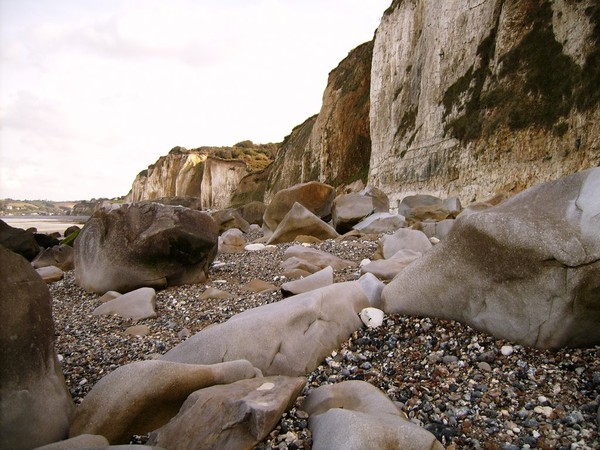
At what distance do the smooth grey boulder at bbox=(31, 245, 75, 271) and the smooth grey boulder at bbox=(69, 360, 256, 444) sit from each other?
9.10 m

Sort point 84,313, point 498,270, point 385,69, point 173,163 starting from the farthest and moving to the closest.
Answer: point 173,163, point 385,69, point 84,313, point 498,270

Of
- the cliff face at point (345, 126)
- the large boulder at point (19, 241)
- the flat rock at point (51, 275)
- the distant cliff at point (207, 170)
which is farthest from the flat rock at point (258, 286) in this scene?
the distant cliff at point (207, 170)

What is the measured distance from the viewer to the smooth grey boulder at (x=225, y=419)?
2.25 metres

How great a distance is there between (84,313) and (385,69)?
26.5 m

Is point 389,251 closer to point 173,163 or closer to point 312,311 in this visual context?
point 312,311

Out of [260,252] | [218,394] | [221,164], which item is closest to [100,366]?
[218,394]

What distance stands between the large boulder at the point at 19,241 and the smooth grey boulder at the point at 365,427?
504 inches

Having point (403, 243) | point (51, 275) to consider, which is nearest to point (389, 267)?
point (403, 243)

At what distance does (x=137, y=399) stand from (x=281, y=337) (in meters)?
1.22

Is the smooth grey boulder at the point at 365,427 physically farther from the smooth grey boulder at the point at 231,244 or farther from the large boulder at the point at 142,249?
the smooth grey boulder at the point at 231,244

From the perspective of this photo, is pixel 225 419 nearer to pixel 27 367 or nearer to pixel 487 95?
pixel 27 367

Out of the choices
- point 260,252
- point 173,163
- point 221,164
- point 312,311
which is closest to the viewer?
point 312,311

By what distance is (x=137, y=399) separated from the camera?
2.53 m

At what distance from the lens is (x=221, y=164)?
63156 millimetres
